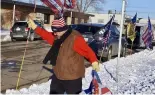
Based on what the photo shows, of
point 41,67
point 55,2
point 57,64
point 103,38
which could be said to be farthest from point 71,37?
point 103,38

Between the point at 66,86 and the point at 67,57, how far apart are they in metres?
0.45

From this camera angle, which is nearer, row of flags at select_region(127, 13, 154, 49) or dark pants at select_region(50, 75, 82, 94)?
dark pants at select_region(50, 75, 82, 94)

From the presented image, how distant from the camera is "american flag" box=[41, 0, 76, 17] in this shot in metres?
9.71

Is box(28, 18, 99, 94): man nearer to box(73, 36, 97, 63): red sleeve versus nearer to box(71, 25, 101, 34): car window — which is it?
box(73, 36, 97, 63): red sleeve

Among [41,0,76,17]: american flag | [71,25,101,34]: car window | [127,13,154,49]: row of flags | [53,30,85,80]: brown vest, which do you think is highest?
[41,0,76,17]: american flag

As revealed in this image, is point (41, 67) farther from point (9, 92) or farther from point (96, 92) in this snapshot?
point (96, 92)

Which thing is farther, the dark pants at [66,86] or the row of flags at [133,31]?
the row of flags at [133,31]

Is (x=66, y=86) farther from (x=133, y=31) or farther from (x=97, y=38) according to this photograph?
(x=133, y=31)

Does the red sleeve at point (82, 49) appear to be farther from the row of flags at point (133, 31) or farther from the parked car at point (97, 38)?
the row of flags at point (133, 31)

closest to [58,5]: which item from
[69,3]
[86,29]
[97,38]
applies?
[69,3]

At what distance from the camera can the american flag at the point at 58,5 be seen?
31.9 ft

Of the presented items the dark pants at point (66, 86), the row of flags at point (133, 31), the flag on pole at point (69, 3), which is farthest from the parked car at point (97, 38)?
the dark pants at point (66, 86)

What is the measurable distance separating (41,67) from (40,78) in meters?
2.27

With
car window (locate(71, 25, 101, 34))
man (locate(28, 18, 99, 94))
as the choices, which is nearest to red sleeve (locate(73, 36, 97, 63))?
man (locate(28, 18, 99, 94))
